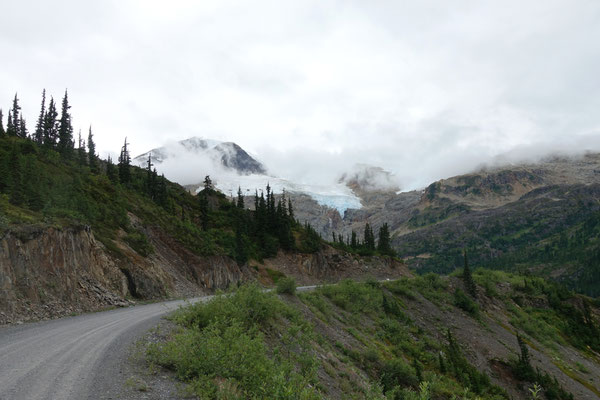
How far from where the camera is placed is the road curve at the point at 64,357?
8.58 metres

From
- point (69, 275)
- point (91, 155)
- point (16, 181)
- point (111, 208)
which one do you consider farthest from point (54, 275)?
point (91, 155)

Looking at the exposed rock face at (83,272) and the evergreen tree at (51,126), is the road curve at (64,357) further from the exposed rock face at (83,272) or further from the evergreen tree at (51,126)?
the evergreen tree at (51,126)

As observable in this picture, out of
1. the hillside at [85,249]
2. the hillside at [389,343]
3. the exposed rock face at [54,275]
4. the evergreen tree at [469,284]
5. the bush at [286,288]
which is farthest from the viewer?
the evergreen tree at [469,284]

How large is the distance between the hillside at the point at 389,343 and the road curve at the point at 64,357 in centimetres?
116

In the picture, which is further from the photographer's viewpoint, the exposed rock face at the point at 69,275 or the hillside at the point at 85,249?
the hillside at the point at 85,249

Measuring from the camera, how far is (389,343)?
1234 inches

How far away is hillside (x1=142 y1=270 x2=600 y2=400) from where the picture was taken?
1043cm

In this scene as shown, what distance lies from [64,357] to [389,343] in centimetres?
2553

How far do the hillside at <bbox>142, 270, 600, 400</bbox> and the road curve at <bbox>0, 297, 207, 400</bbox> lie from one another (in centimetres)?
116

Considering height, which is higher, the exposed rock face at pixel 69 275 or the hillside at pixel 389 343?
the exposed rock face at pixel 69 275

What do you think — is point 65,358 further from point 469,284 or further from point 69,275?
point 469,284

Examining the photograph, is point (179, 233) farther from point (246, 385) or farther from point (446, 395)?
point (246, 385)

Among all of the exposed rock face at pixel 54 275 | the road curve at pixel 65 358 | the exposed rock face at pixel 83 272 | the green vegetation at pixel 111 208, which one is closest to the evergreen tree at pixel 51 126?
the green vegetation at pixel 111 208

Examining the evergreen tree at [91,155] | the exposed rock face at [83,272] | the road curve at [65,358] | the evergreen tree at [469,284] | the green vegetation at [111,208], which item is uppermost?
the evergreen tree at [91,155]
